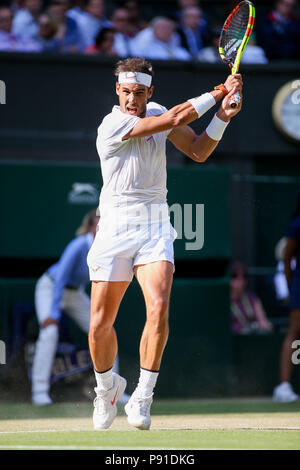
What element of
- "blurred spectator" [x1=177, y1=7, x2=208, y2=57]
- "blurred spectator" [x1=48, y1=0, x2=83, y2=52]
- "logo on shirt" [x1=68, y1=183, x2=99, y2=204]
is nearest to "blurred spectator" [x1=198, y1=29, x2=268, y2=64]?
"blurred spectator" [x1=177, y1=7, x2=208, y2=57]

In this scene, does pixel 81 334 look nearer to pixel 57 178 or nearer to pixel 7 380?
pixel 7 380

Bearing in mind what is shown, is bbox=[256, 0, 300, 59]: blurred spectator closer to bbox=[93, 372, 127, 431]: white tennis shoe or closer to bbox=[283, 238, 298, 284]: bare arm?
bbox=[283, 238, 298, 284]: bare arm

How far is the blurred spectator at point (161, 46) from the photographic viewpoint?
11.7 m

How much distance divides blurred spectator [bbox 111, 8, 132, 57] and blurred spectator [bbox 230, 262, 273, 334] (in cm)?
319

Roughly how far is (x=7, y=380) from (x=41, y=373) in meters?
0.45

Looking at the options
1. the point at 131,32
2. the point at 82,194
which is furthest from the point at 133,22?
the point at 82,194

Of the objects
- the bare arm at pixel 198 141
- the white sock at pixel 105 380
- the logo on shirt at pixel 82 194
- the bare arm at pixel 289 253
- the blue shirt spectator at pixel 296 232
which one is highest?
the bare arm at pixel 198 141

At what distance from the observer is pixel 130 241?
19.3 feet

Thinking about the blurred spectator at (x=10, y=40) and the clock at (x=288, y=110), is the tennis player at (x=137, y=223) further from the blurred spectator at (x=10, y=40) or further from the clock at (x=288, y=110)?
the clock at (x=288, y=110)

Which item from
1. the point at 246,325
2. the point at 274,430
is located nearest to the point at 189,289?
the point at 246,325

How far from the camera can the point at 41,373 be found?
9148mm

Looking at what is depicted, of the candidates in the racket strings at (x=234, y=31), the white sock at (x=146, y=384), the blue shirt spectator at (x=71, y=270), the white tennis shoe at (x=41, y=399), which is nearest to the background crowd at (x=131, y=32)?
the blue shirt spectator at (x=71, y=270)

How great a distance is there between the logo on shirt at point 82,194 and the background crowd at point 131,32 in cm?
205

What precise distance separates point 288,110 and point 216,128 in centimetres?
637
